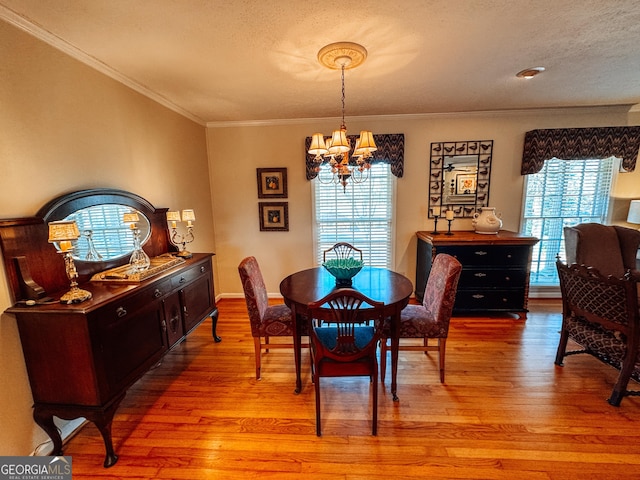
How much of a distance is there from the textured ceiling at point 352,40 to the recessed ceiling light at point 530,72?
53 millimetres

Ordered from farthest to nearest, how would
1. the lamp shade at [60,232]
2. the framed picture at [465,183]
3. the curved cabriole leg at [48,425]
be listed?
1. the framed picture at [465,183]
2. the curved cabriole leg at [48,425]
3. the lamp shade at [60,232]

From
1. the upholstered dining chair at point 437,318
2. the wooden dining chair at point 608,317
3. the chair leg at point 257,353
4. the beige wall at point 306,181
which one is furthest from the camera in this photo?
the beige wall at point 306,181

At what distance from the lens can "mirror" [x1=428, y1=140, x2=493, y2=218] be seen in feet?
11.5

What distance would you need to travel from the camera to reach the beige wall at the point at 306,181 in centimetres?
344

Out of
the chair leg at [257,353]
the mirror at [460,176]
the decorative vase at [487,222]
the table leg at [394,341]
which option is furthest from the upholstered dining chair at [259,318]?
the decorative vase at [487,222]

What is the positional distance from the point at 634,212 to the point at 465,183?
196cm

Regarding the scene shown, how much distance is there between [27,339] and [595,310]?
3.61 meters

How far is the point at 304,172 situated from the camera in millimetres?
3689

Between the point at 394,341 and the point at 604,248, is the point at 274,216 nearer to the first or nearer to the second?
the point at 394,341

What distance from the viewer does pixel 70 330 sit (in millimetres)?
1410

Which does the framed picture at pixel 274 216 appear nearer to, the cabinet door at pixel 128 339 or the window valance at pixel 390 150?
the window valance at pixel 390 150

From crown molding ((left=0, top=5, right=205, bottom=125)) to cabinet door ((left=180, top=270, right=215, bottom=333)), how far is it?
178 cm

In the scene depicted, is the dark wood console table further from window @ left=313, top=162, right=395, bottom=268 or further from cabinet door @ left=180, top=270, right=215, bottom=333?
window @ left=313, top=162, right=395, bottom=268

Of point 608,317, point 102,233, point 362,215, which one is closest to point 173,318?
point 102,233
